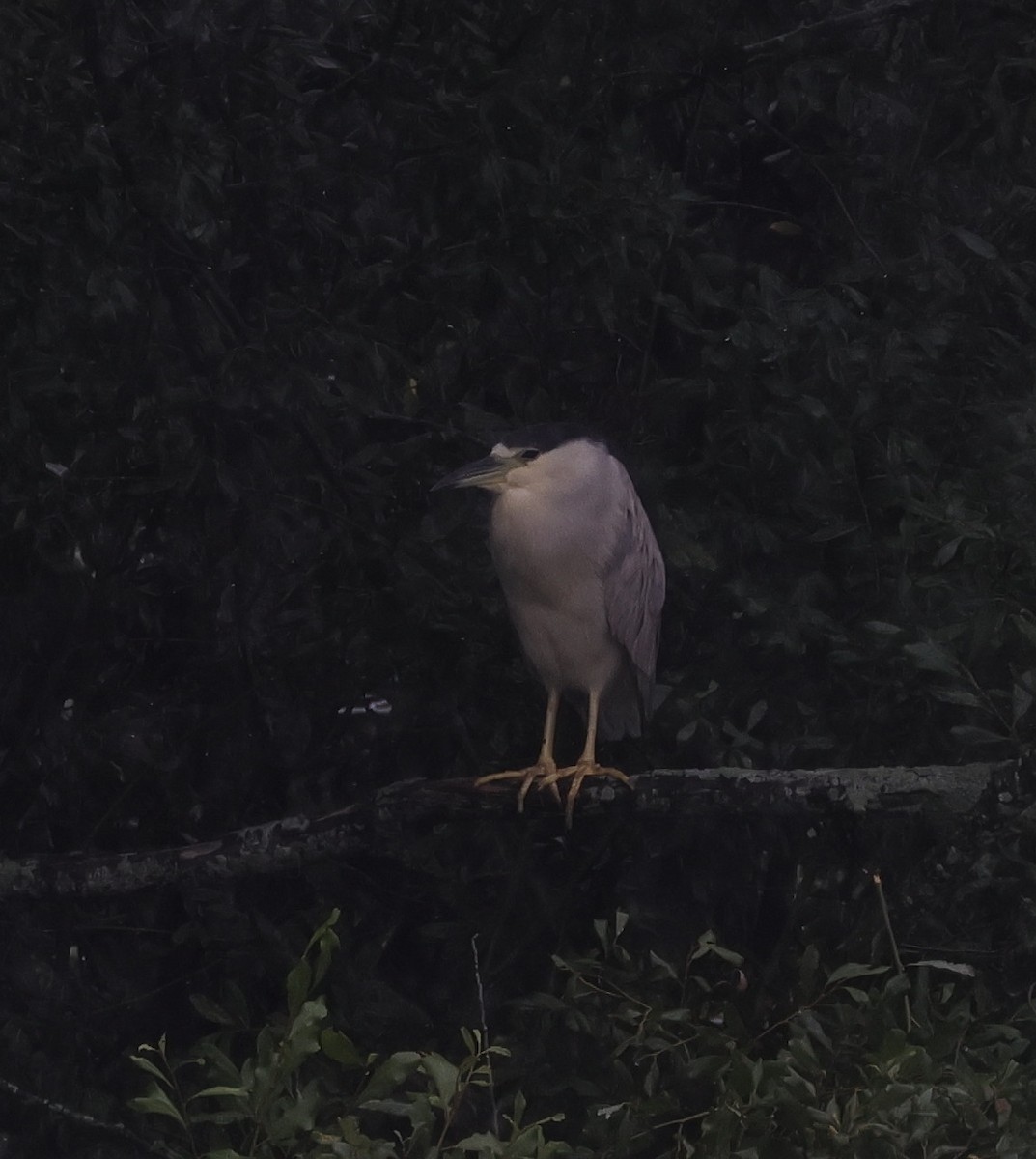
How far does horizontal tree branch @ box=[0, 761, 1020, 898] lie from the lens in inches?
89.2

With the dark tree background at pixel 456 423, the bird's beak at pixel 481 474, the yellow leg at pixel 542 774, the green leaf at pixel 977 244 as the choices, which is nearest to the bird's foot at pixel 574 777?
the yellow leg at pixel 542 774

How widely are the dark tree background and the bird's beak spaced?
0.17 feet

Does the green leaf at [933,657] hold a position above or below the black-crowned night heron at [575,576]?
above

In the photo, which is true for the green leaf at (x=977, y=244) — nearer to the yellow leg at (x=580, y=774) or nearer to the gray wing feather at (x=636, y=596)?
the gray wing feather at (x=636, y=596)

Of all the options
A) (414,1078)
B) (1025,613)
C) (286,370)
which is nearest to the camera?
(1025,613)

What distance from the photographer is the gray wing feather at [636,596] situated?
8.51 ft

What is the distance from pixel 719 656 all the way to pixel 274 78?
99cm

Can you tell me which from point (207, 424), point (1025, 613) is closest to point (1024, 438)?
point (1025, 613)

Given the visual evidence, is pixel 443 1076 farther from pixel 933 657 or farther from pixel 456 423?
pixel 456 423

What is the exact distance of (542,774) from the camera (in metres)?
2.52

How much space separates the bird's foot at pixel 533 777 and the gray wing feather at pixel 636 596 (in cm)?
17

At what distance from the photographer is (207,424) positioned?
2.44 meters

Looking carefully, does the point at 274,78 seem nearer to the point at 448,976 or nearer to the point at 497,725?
the point at 497,725

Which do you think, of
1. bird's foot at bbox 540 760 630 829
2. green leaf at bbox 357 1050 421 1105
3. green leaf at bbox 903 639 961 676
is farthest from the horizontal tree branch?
green leaf at bbox 357 1050 421 1105
